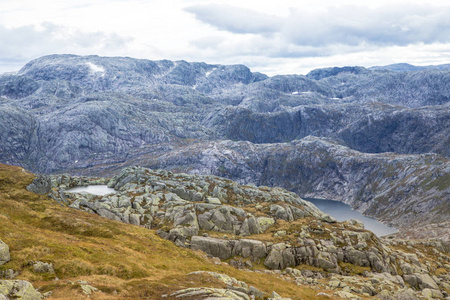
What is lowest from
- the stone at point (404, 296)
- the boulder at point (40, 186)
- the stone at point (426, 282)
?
the stone at point (426, 282)

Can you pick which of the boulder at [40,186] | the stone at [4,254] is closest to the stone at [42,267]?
the stone at [4,254]

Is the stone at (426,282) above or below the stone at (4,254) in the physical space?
below

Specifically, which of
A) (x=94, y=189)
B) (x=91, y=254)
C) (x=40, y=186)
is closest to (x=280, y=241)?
(x=91, y=254)

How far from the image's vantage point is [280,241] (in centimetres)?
8075

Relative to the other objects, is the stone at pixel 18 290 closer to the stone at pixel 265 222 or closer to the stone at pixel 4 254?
the stone at pixel 4 254

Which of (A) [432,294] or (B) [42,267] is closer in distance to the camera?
(B) [42,267]

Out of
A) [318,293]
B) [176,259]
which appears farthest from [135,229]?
[318,293]

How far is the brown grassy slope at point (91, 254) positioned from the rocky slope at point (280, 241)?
1037 cm

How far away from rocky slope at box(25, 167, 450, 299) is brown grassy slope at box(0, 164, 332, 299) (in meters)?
10.4

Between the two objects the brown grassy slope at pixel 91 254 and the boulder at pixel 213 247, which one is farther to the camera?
the boulder at pixel 213 247

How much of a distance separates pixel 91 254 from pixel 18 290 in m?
15.6

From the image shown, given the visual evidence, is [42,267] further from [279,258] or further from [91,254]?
[279,258]

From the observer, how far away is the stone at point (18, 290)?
27652 millimetres

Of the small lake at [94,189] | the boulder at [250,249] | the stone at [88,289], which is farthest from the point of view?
the small lake at [94,189]
